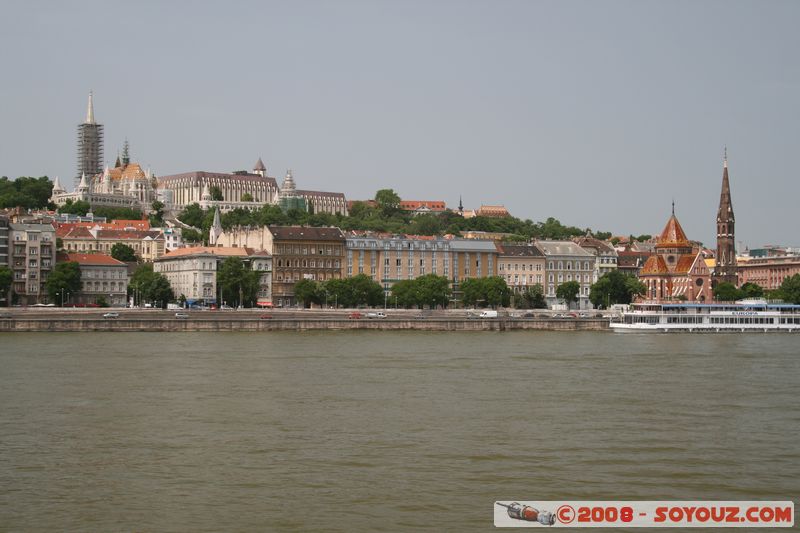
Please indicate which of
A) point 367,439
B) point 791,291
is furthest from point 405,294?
point 367,439

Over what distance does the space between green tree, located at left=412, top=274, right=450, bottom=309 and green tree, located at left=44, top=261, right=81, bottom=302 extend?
25.8 metres

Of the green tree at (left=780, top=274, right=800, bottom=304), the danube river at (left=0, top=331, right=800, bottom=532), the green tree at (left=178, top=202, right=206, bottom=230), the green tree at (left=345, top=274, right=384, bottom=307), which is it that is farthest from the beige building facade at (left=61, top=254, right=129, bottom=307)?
the green tree at (left=780, top=274, right=800, bottom=304)

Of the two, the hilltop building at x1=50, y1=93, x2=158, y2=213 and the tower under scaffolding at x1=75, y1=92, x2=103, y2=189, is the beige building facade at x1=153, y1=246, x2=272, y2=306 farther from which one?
the tower under scaffolding at x1=75, y1=92, x2=103, y2=189

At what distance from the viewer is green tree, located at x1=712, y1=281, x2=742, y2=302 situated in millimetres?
104688

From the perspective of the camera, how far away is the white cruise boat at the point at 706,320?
3027 inches

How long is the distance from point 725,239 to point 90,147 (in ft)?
371

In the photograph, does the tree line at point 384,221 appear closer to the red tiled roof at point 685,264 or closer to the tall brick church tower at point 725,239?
the tall brick church tower at point 725,239

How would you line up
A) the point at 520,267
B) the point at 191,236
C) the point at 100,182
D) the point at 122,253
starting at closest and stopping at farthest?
the point at 520,267 → the point at 122,253 → the point at 191,236 → the point at 100,182

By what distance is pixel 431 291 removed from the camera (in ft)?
315

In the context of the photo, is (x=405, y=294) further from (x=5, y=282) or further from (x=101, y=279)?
(x=5, y=282)

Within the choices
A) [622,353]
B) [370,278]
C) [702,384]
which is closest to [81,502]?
[702,384]

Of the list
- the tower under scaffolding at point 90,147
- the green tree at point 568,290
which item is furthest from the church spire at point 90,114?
the green tree at point 568,290

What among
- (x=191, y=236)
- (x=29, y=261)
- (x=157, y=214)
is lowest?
(x=29, y=261)

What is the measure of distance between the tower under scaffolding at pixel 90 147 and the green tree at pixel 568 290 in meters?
108
